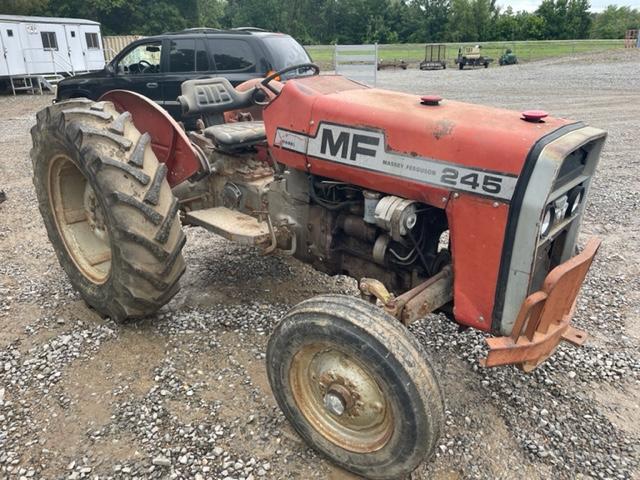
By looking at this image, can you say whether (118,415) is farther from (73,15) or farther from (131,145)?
(73,15)

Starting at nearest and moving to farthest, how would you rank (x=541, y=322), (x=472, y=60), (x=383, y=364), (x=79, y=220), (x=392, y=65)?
(x=383, y=364), (x=541, y=322), (x=79, y=220), (x=472, y=60), (x=392, y=65)

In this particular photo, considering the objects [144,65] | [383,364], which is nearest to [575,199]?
[383,364]

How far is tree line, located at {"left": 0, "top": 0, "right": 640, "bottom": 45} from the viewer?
3294 centimetres

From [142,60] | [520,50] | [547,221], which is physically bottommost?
[520,50]

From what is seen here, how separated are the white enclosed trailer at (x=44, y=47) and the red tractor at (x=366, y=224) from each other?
1575 cm

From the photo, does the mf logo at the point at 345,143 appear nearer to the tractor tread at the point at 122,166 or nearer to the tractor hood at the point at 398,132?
the tractor hood at the point at 398,132

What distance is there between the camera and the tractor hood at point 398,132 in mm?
2250

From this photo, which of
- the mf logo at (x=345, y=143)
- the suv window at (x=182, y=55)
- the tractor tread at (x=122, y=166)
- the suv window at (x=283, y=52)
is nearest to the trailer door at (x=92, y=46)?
the suv window at (x=182, y=55)

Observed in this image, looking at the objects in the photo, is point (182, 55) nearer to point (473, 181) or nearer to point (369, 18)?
point (473, 181)

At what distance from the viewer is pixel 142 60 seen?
9.17 m

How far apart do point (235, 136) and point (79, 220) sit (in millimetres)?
1336

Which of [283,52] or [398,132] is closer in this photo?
[398,132]

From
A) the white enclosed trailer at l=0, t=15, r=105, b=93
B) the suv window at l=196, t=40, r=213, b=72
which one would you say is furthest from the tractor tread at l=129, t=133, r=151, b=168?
the white enclosed trailer at l=0, t=15, r=105, b=93

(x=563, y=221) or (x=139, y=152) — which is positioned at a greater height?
(x=139, y=152)
